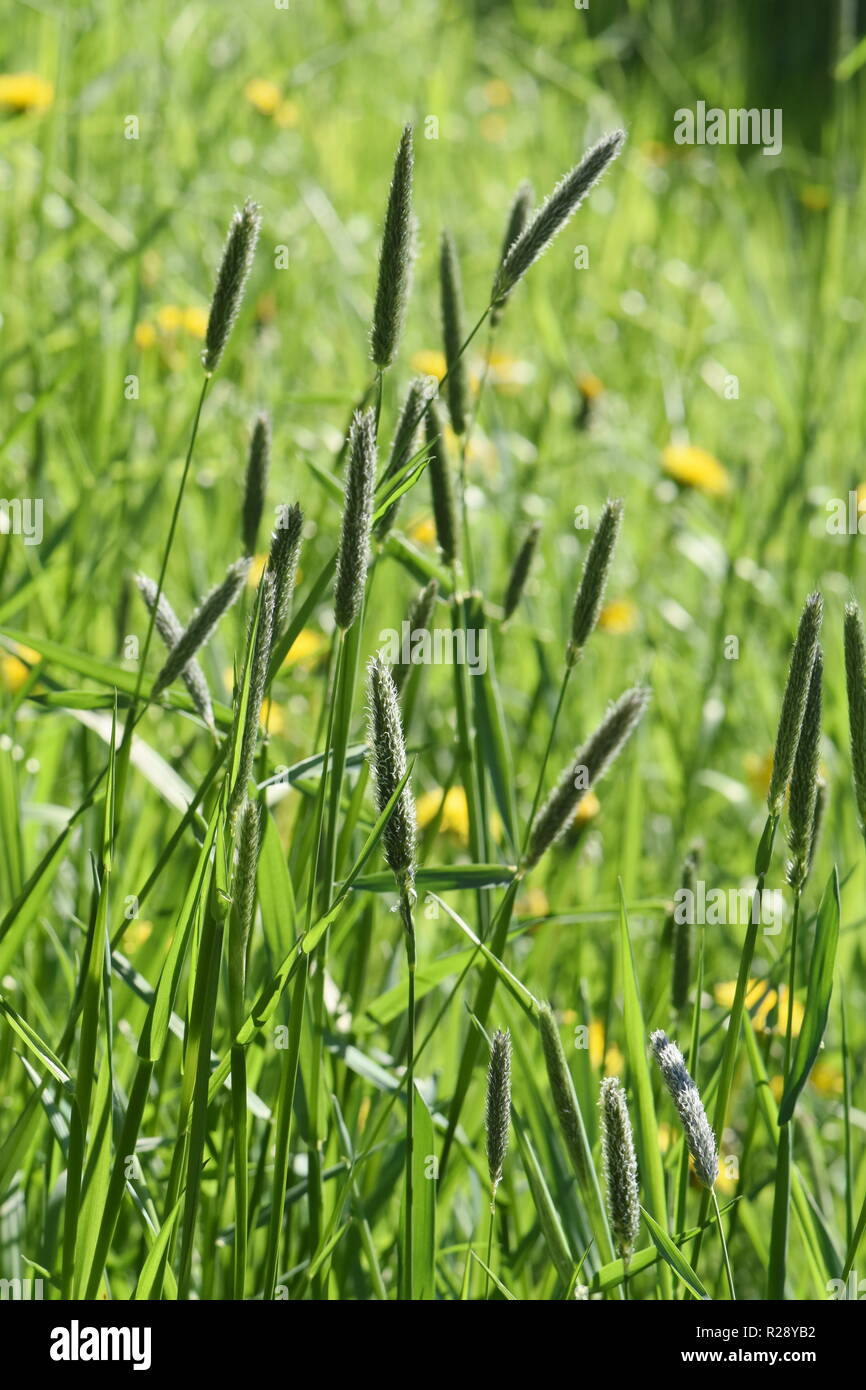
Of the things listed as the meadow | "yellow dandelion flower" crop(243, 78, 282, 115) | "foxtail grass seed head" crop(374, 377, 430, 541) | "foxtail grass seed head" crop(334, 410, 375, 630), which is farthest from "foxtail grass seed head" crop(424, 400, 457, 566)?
"yellow dandelion flower" crop(243, 78, 282, 115)

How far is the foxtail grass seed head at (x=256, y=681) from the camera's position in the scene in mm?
525

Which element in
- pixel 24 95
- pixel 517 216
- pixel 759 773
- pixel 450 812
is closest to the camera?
pixel 517 216

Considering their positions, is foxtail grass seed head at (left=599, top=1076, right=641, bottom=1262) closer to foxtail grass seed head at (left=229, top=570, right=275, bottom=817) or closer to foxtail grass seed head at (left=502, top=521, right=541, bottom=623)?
foxtail grass seed head at (left=229, top=570, right=275, bottom=817)

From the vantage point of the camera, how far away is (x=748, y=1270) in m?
1.01

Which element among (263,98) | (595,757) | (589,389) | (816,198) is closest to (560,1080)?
(595,757)

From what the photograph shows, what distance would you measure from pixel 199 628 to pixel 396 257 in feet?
0.61

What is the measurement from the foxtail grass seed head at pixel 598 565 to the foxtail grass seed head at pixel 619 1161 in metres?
0.22

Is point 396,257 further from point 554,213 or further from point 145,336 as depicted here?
point 145,336

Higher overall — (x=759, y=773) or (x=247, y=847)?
(x=759, y=773)

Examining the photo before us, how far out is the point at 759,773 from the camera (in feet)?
4.97

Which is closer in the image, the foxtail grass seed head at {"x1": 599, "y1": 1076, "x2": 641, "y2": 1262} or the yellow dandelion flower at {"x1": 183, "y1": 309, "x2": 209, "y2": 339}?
the foxtail grass seed head at {"x1": 599, "y1": 1076, "x2": 641, "y2": 1262}

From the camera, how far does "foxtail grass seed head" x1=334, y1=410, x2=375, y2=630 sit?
1.78ft
